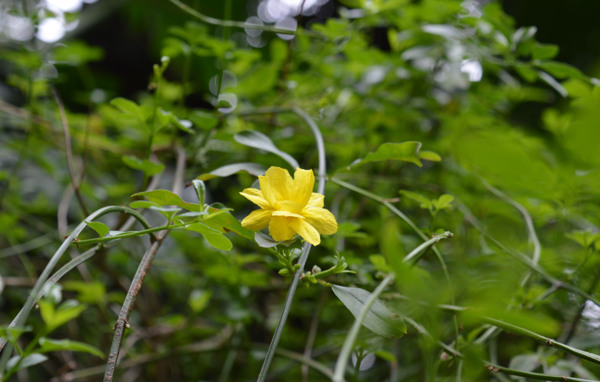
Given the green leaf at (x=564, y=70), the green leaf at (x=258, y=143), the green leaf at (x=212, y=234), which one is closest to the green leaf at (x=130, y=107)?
the green leaf at (x=258, y=143)

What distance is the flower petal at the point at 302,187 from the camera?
16.8 inches

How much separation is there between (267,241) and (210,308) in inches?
29.4

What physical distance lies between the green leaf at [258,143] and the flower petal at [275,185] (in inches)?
3.3

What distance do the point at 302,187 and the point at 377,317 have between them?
0.50 ft

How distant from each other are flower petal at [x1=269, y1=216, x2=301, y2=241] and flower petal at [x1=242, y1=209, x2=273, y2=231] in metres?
0.01

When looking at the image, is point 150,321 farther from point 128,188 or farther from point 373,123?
point 373,123

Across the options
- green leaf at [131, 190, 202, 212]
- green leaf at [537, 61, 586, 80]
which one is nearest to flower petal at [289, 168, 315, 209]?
green leaf at [131, 190, 202, 212]

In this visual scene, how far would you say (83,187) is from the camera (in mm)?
796

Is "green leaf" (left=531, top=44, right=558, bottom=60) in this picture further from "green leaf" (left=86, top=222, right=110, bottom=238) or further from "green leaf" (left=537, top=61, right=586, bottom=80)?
"green leaf" (left=86, top=222, right=110, bottom=238)

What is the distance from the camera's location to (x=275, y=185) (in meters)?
0.43

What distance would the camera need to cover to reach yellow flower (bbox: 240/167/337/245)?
1.32ft

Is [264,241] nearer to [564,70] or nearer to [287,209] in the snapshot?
[287,209]

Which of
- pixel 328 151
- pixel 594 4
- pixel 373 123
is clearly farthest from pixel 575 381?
pixel 594 4

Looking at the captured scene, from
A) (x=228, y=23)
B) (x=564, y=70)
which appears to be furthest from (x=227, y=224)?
(x=564, y=70)
